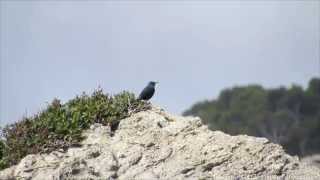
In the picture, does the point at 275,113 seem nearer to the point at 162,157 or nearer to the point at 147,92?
the point at 147,92

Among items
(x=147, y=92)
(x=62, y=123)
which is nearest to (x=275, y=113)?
(x=147, y=92)

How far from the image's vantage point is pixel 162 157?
52.4 feet

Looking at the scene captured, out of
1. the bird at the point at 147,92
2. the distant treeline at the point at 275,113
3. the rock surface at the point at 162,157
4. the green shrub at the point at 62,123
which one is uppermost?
the distant treeline at the point at 275,113

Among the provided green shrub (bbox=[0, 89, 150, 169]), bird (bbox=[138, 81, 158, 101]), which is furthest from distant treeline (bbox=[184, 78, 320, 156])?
green shrub (bbox=[0, 89, 150, 169])

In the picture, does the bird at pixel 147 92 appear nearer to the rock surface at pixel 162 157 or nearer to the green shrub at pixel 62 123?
the green shrub at pixel 62 123

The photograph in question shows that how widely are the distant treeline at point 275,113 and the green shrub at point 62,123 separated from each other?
190 feet

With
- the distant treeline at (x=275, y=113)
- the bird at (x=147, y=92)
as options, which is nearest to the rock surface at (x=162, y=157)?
the bird at (x=147, y=92)

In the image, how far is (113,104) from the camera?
17.2m

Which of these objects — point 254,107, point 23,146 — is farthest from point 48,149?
point 254,107

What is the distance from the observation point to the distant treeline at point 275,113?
79.1m

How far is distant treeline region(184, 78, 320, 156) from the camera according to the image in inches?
3115

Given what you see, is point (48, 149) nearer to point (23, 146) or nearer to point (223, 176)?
point (23, 146)

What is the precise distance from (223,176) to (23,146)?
3.65 meters

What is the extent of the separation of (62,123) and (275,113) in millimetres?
67676
